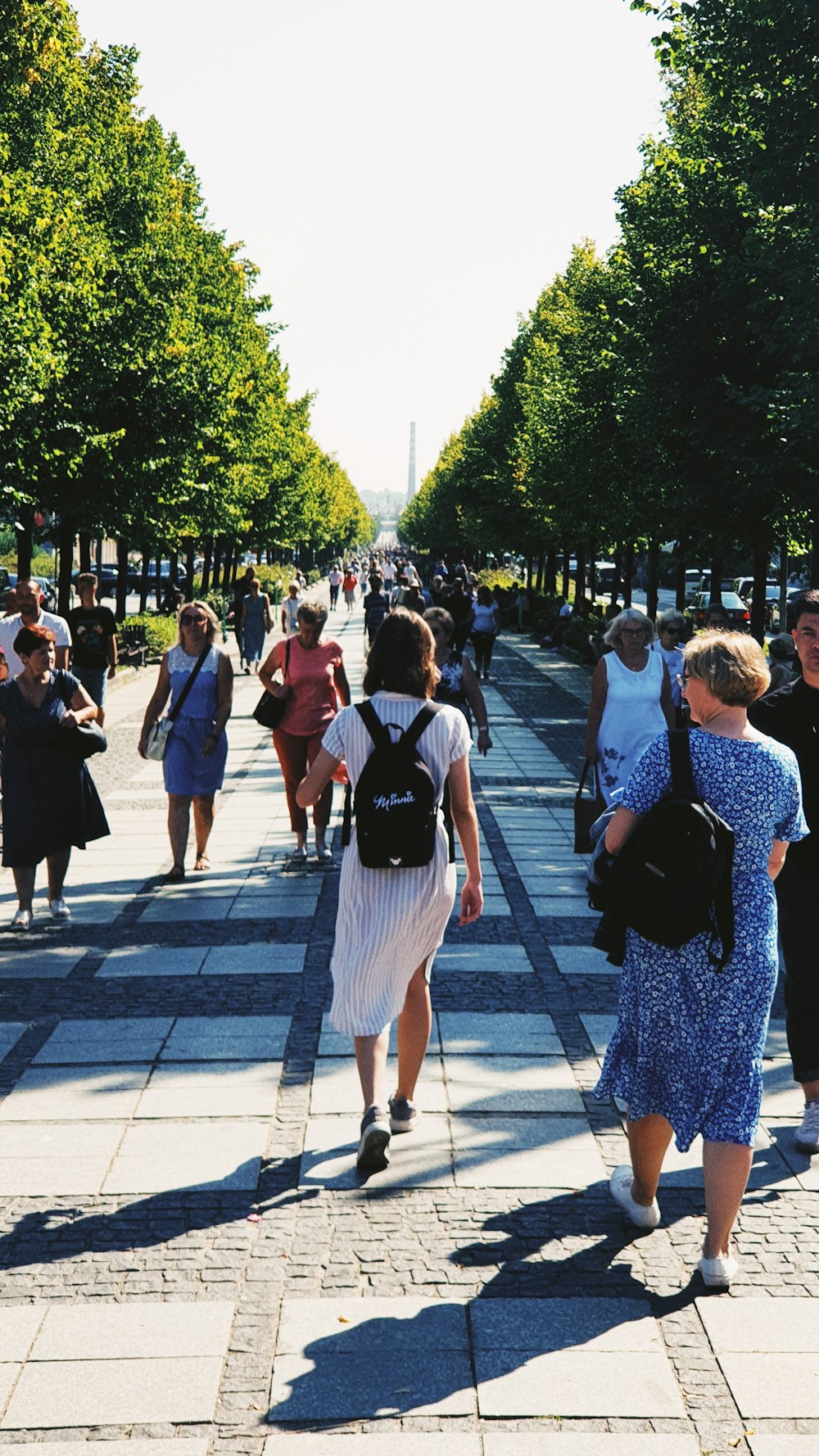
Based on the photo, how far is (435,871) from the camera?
4910 mm

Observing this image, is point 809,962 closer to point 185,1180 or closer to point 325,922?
point 185,1180

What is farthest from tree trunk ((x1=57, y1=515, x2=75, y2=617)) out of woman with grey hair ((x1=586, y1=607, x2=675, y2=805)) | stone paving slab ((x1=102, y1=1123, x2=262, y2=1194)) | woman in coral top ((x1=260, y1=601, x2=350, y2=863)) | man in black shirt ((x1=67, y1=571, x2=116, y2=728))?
stone paving slab ((x1=102, y1=1123, x2=262, y2=1194))

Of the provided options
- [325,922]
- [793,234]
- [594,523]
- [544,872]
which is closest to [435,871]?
[325,922]

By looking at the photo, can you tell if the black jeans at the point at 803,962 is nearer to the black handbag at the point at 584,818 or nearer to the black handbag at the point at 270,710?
the black handbag at the point at 584,818

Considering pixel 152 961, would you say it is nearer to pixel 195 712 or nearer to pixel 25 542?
pixel 195 712

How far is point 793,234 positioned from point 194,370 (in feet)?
36.2

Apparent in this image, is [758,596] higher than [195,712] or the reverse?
higher

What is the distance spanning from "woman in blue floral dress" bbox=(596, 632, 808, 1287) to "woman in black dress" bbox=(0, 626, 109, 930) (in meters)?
4.69

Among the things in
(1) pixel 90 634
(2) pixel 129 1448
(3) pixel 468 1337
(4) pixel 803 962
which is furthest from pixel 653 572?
(2) pixel 129 1448

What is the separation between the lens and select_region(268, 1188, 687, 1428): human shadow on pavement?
3551 millimetres

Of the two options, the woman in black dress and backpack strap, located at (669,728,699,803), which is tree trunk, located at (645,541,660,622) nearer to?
the woman in black dress

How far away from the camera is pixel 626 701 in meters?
7.96

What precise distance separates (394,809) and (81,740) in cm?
381

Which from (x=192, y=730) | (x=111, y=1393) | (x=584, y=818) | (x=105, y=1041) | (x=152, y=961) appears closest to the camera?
(x=111, y=1393)
